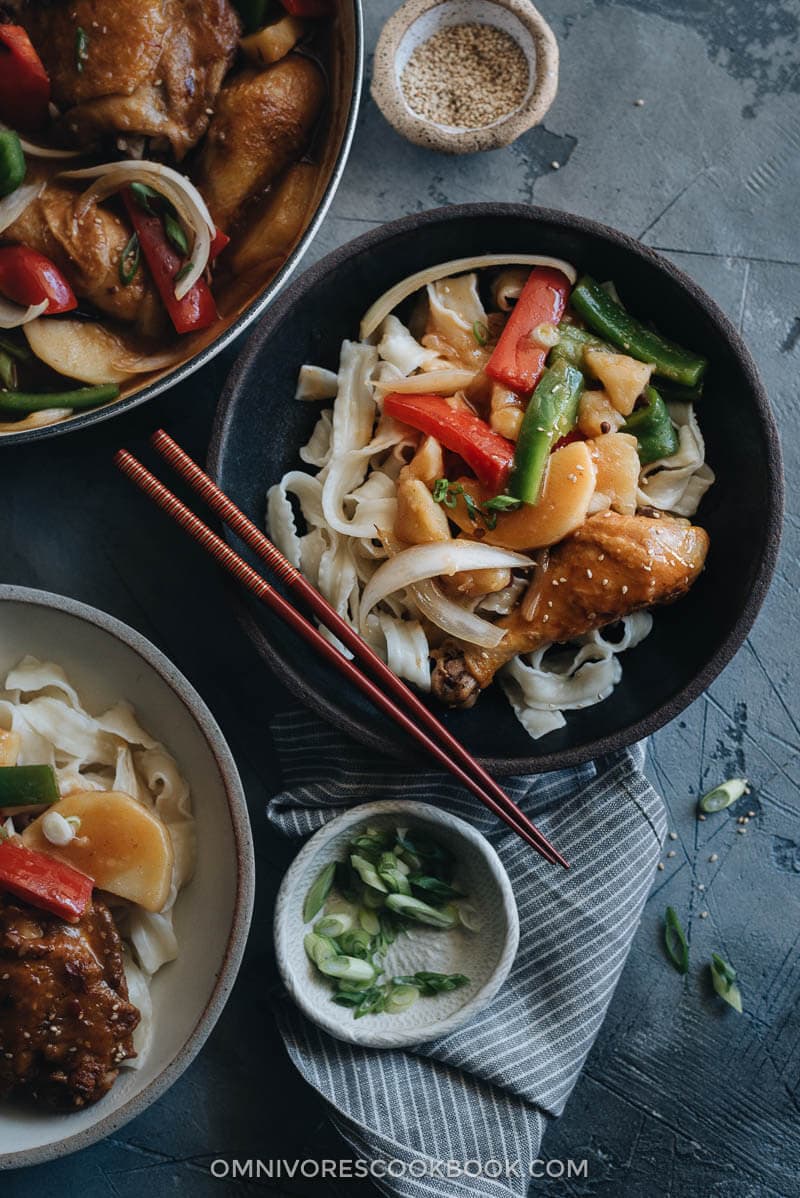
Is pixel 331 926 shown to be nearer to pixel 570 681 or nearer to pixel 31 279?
pixel 570 681

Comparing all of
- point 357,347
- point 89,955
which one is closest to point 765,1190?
point 89,955

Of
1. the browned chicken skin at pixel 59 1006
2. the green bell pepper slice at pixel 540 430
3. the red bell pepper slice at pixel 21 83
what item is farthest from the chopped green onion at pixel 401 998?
the red bell pepper slice at pixel 21 83

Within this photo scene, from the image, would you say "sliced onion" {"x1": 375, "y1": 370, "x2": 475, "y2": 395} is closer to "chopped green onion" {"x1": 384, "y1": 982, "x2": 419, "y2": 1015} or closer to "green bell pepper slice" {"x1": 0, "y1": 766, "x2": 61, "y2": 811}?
"green bell pepper slice" {"x1": 0, "y1": 766, "x2": 61, "y2": 811}

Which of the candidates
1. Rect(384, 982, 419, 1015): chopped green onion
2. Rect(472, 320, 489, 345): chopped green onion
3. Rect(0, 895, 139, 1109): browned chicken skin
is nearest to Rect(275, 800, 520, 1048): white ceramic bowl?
Rect(384, 982, 419, 1015): chopped green onion

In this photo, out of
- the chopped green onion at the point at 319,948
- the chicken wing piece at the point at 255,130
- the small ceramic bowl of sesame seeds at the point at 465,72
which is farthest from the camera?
the small ceramic bowl of sesame seeds at the point at 465,72

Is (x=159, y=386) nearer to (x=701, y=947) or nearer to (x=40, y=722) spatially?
(x=40, y=722)

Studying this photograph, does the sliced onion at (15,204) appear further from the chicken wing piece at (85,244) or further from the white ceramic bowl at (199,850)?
the white ceramic bowl at (199,850)
